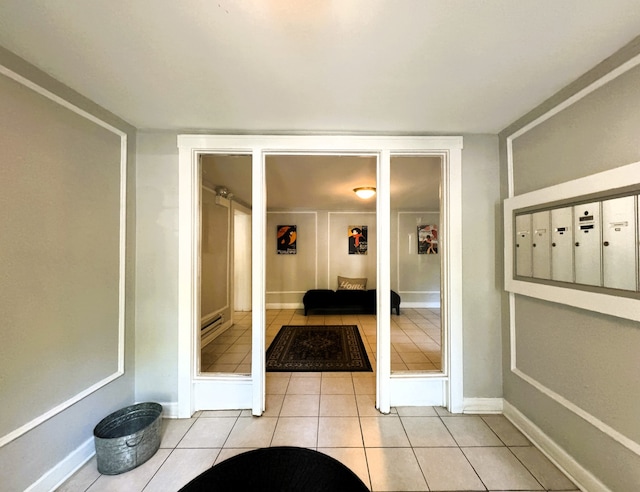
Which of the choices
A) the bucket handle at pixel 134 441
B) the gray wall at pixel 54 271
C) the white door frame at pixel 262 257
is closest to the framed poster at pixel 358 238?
the white door frame at pixel 262 257

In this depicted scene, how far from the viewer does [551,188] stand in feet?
5.00

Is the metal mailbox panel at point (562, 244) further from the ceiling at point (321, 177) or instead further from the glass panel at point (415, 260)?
the glass panel at point (415, 260)

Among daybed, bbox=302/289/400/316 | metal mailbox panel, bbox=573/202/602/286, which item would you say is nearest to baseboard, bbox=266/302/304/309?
daybed, bbox=302/289/400/316

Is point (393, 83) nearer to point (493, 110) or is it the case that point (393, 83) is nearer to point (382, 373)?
point (493, 110)

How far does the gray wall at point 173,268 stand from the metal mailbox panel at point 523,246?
0.24 metres

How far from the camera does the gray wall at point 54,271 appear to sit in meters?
1.23

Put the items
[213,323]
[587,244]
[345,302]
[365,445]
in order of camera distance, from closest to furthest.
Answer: [587,244], [365,445], [213,323], [345,302]

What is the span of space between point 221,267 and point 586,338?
156 inches

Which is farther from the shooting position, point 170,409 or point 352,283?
point 352,283

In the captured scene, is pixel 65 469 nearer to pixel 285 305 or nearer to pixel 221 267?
pixel 221 267

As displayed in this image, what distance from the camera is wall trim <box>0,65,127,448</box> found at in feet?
4.10

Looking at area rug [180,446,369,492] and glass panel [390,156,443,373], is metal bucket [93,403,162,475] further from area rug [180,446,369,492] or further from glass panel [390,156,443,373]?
glass panel [390,156,443,373]

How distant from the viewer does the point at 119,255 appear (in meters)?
1.87

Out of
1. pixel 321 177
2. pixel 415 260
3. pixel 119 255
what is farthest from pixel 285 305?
pixel 119 255
